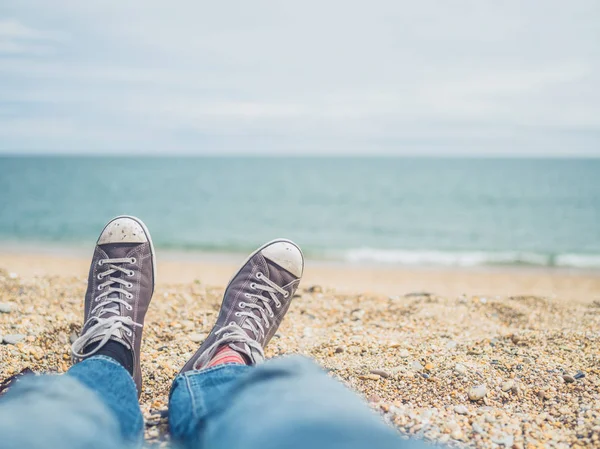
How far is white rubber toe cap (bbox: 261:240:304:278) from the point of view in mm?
2766

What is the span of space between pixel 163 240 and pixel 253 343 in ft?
39.0

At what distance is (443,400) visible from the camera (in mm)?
1976

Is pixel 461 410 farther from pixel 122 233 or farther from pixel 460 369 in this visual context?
pixel 122 233

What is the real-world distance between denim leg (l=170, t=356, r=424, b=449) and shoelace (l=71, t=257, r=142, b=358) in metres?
0.61

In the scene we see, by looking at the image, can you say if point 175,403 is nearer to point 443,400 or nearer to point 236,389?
point 236,389

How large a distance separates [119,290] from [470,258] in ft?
33.0

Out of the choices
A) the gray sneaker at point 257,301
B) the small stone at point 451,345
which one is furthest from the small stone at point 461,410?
the gray sneaker at point 257,301

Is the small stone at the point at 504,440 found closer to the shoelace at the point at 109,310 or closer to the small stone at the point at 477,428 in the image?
the small stone at the point at 477,428

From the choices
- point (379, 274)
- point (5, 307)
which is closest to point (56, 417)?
point (5, 307)

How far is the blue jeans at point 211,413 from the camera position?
111 cm

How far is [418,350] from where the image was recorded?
8.20 ft

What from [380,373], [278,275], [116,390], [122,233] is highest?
[122,233]

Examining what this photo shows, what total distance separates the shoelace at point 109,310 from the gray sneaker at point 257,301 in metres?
0.40

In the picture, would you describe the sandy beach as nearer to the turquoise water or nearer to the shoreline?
the shoreline
